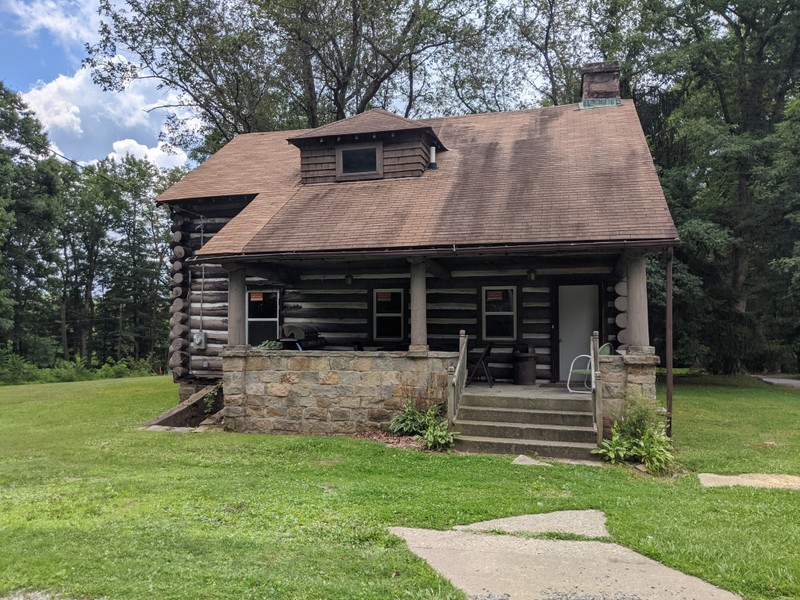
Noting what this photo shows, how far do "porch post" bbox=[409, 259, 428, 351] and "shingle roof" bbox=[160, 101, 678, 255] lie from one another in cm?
45

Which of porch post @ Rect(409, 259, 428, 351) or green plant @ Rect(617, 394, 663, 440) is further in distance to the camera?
porch post @ Rect(409, 259, 428, 351)

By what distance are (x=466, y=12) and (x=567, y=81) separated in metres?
5.17

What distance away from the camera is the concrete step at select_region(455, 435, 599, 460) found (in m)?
7.66

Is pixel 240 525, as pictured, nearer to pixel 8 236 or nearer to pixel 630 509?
pixel 630 509

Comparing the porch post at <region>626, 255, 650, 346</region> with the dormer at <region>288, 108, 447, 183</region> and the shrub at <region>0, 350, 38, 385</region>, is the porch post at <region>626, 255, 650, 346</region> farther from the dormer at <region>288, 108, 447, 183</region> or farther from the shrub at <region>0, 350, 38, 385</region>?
the shrub at <region>0, 350, 38, 385</region>

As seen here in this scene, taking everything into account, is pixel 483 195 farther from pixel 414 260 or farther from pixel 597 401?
pixel 597 401

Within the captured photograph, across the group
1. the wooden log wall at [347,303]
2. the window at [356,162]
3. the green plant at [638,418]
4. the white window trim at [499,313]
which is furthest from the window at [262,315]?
the green plant at [638,418]

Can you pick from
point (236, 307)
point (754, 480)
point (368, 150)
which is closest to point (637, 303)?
point (754, 480)

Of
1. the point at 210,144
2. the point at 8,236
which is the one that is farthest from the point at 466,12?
the point at 8,236

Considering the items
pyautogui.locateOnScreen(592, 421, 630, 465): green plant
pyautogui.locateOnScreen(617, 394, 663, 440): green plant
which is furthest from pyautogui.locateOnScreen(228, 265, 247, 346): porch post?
pyautogui.locateOnScreen(617, 394, 663, 440): green plant

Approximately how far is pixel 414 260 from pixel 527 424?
10.8ft

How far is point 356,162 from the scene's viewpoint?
12.7 meters

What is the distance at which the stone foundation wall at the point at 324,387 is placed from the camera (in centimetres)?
901

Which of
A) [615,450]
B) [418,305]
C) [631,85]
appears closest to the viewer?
[615,450]
